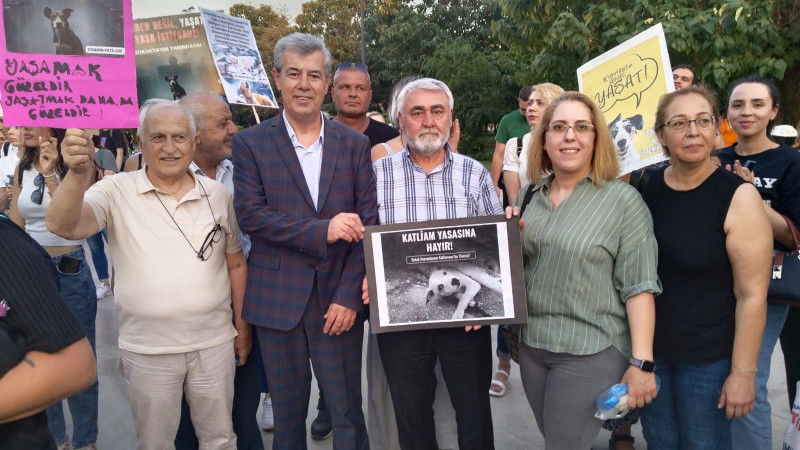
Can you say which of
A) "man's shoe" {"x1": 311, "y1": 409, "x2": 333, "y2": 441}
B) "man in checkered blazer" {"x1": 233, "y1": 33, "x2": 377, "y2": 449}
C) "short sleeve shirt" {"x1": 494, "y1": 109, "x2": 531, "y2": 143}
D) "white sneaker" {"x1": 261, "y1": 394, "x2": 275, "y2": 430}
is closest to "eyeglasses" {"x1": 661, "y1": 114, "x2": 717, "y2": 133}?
"man in checkered blazer" {"x1": 233, "y1": 33, "x2": 377, "y2": 449}

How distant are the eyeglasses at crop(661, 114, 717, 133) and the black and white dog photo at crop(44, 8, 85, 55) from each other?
2.47 meters

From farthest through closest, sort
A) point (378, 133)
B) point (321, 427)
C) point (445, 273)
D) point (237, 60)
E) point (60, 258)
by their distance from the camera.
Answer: point (237, 60) → point (378, 133) → point (321, 427) → point (60, 258) → point (445, 273)

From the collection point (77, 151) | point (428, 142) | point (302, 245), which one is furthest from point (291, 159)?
point (77, 151)


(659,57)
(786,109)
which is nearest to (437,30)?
(786,109)

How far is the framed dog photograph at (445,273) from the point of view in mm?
2416

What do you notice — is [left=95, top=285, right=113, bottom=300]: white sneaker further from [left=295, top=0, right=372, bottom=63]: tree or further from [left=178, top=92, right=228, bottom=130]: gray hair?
[left=295, top=0, right=372, bottom=63]: tree

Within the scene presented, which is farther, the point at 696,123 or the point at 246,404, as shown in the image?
the point at 246,404

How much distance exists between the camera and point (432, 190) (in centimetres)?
281

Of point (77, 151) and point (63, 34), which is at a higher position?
point (63, 34)

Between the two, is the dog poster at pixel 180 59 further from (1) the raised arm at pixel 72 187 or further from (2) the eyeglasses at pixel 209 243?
Answer: (1) the raised arm at pixel 72 187

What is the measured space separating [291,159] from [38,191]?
206 cm

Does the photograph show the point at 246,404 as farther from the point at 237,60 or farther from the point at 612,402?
the point at 237,60

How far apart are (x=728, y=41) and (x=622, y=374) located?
8.88m

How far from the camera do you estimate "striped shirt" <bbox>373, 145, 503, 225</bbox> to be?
2.79m
